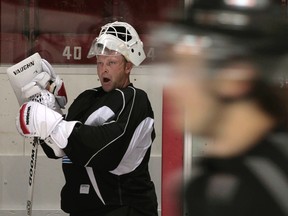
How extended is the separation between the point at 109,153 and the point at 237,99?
1623mm

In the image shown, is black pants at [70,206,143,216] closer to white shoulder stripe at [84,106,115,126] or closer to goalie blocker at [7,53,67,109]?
white shoulder stripe at [84,106,115,126]

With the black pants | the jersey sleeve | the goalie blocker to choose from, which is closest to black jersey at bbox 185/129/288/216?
the jersey sleeve

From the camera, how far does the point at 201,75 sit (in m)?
1.32

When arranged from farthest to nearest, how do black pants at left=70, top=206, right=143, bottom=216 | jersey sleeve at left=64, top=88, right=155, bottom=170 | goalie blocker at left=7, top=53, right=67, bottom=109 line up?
1. goalie blocker at left=7, top=53, right=67, bottom=109
2. black pants at left=70, top=206, right=143, bottom=216
3. jersey sleeve at left=64, top=88, right=155, bottom=170

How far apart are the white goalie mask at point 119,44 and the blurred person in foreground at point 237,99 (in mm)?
1765

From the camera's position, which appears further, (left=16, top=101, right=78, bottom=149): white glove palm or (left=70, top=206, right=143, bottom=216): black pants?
(left=70, top=206, right=143, bottom=216): black pants

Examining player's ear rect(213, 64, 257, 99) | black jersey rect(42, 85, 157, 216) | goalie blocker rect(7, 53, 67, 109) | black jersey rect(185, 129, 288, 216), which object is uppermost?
player's ear rect(213, 64, 257, 99)

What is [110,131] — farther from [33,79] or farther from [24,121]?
[33,79]


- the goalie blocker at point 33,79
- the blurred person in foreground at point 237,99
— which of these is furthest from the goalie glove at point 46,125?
the blurred person in foreground at point 237,99

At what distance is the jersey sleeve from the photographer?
287cm

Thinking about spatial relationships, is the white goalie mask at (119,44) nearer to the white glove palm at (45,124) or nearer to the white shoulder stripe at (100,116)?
the white shoulder stripe at (100,116)

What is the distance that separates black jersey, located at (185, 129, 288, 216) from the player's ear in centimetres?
10

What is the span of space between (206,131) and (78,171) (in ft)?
5.67

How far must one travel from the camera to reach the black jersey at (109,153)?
9.46 feet
